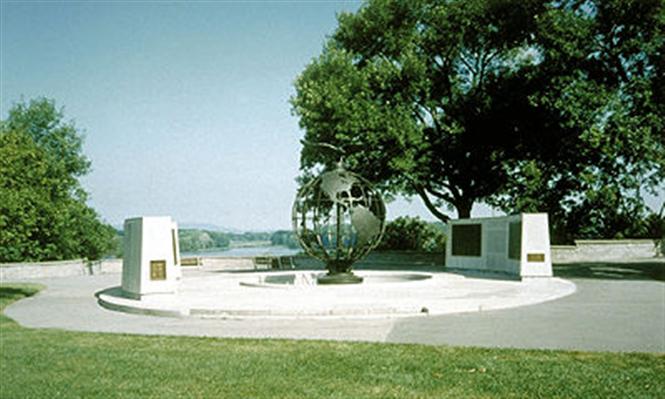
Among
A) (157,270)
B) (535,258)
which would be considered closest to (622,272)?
(535,258)

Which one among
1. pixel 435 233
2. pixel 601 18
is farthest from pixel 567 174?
pixel 435 233

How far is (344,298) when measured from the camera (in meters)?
15.3

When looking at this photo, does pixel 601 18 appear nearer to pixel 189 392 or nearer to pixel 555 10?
pixel 555 10

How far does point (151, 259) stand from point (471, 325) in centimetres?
911

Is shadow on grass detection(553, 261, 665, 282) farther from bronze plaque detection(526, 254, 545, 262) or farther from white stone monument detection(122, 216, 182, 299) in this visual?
white stone monument detection(122, 216, 182, 299)

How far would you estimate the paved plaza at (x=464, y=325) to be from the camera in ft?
32.9

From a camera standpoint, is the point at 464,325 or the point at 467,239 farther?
the point at 467,239

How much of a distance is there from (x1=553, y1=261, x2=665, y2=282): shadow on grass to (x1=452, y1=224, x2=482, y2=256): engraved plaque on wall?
3.23 meters

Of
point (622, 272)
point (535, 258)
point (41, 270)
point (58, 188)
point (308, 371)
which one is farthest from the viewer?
point (58, 188)

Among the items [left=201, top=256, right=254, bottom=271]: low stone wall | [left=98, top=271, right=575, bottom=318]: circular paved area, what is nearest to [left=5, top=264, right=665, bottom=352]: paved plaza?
[left=98, top=271, right=575, bottom=318]: circular paved area

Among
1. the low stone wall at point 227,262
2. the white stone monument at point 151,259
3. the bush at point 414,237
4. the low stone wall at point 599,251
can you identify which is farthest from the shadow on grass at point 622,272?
the low stone wall at point 227,262

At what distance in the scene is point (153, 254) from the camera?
672 inches

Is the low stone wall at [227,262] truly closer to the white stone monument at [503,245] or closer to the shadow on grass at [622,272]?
the white stone monument at [503,245]

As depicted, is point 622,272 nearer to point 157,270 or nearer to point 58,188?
point 157,270
